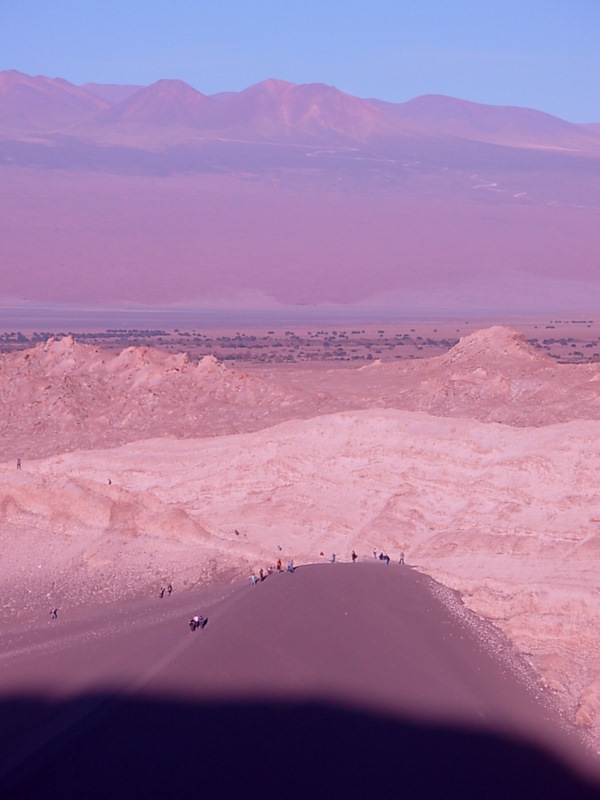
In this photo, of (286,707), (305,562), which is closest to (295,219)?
(305,562)

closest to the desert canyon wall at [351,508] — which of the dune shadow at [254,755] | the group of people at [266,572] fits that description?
the group of people at [266,572]

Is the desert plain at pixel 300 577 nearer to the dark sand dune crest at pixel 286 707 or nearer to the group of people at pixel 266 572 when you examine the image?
the dark sand dune crest at pixel 286 707

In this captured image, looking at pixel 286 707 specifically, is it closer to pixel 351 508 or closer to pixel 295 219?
pixel 351 508

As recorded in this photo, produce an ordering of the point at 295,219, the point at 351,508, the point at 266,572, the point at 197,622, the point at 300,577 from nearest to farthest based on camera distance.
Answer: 1. the point at 197,622
2. the point at 300,577
3. the point at 266,572
4. the point at 351,508
5. the point at 295,219

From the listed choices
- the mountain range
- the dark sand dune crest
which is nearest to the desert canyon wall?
the dark sand dune crest

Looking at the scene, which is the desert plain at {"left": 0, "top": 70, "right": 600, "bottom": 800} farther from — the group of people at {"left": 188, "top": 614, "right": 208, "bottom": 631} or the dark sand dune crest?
the group of people at {"left": 188, "top": 614, "right": 208, "bottom": 631}

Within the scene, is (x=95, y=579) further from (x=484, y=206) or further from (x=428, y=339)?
(x=484, y=206)
